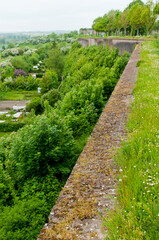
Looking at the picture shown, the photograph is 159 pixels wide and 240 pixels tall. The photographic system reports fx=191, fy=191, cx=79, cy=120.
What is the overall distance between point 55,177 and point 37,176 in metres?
0.53

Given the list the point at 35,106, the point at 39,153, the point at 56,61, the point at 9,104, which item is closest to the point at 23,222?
the point at 39,153

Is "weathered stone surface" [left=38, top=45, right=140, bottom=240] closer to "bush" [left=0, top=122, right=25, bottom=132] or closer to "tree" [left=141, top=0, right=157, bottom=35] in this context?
"bush" [left=0, top=122, right=25, bottom=132]

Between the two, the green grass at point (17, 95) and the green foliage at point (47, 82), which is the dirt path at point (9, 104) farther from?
the green foliage at point (47, 82)

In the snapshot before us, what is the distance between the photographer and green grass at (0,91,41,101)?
1821 inches

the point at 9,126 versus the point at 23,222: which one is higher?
the point at 23,222

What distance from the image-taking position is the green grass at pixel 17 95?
46244 mm

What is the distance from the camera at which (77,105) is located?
11.0 m

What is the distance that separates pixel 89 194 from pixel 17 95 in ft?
159

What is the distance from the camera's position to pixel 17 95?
159ft

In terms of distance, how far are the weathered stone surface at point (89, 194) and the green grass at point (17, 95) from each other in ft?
143

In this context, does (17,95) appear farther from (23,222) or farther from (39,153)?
(23,222)

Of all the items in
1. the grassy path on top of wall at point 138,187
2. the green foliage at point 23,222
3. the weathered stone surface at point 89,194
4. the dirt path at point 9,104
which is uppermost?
the grassy path on top of wall at point 138,187

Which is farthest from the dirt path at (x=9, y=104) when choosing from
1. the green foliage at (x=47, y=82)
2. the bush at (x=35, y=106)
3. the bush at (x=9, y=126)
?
the bush at (x=9, y=126)

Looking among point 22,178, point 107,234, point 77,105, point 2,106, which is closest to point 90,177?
point 107,234
